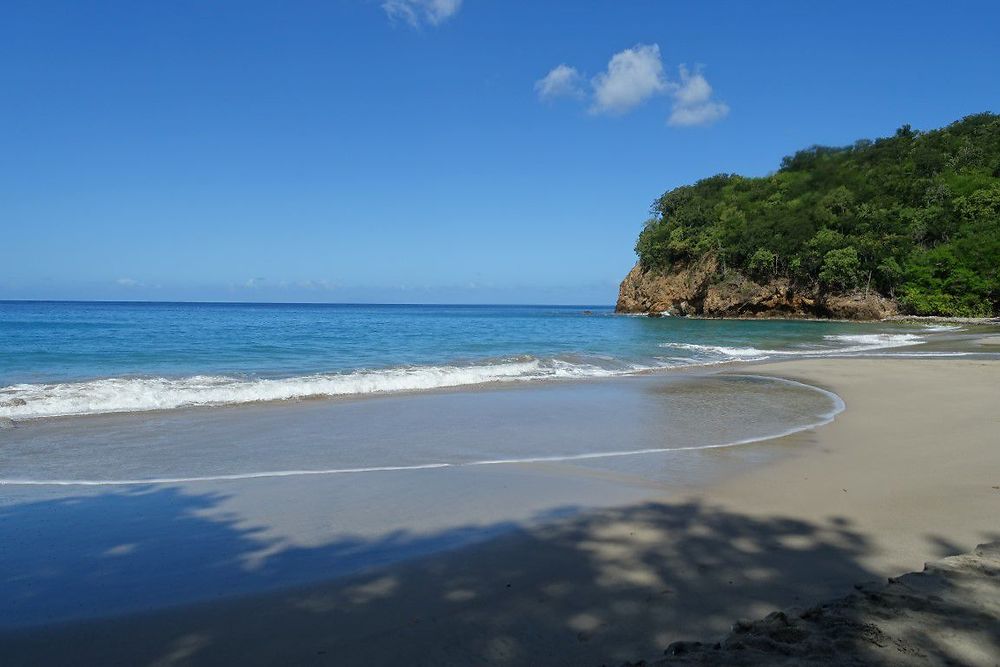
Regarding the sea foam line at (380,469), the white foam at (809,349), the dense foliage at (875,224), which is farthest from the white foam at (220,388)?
the dense foliage at (875,224)

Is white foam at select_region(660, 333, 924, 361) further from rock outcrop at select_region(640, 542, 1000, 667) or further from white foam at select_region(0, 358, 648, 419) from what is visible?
rock outcrop at select_region(640, 542, 1000, 667)

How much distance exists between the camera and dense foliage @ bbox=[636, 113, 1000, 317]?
55.8 m

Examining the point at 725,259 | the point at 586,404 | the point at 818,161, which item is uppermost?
the point at 818,161

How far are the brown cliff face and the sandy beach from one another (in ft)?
209

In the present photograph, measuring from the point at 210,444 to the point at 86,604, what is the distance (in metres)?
4.84

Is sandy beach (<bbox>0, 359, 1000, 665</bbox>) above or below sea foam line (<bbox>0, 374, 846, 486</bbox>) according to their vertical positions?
above

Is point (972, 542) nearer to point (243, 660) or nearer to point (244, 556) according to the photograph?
point (243, 660)

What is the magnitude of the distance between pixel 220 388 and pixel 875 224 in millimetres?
68648

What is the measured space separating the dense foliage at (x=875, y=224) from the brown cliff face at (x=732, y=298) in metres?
1.21

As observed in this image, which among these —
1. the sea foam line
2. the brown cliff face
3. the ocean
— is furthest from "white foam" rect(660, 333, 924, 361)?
the brown cliff face

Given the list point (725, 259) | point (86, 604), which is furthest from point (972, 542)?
point (725, 259)

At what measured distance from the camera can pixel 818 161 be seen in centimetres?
9050

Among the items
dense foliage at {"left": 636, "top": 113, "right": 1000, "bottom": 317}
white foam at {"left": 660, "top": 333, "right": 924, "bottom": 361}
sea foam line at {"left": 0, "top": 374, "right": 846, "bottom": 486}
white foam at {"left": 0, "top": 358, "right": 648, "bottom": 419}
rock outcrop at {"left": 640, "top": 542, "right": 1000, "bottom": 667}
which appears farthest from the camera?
dense foliage at {"left": 636, "top": 113, "right": 1000, "bottom": 317}

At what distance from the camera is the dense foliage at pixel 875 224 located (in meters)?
55.8
